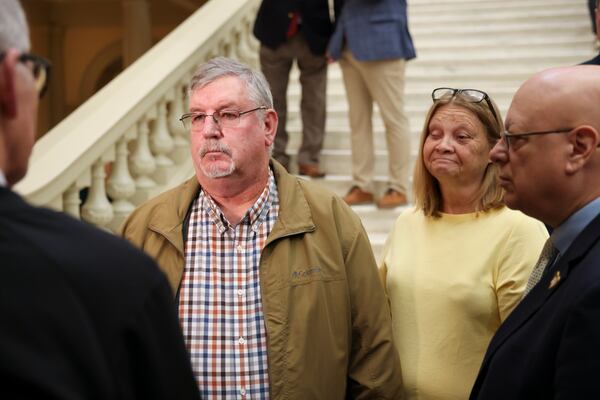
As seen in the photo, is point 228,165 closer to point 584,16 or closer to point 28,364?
point 28,364

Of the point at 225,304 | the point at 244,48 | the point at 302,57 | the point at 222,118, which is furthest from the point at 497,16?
the point at 225,304

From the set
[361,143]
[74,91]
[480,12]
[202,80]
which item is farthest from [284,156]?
[74,91]

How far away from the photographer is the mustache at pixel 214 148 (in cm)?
234

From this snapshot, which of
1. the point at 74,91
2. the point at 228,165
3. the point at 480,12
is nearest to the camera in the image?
the point at 228,165

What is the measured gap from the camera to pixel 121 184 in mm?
3762

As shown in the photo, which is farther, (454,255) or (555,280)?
(454,255)

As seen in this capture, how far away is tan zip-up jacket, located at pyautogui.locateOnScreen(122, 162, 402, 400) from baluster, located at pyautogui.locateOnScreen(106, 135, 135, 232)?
1.43 metres

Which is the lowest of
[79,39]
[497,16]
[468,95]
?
[468,95]

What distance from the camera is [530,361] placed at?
57.2 inches

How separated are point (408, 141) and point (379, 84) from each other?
0.38 meters

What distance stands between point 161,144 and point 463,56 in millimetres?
3568

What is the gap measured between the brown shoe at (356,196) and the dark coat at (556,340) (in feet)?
9.64

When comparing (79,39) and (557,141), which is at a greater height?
(79,39)

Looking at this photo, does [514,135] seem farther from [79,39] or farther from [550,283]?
[79,39]
